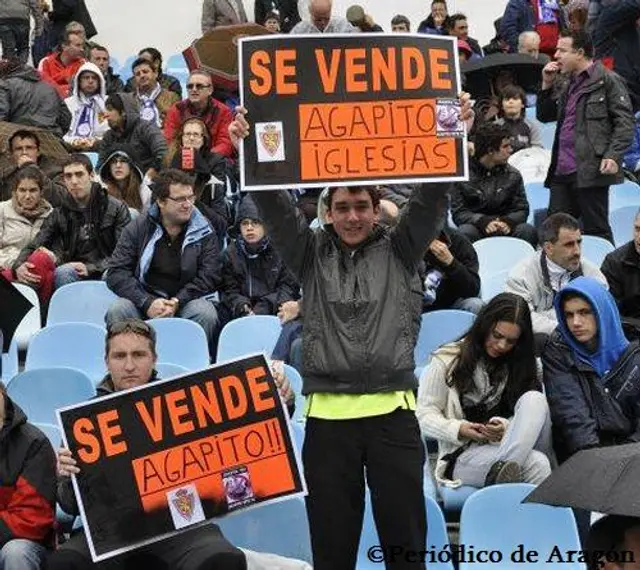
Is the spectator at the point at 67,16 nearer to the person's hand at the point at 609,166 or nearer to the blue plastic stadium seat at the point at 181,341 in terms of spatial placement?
the person's hand at the point at 609,166

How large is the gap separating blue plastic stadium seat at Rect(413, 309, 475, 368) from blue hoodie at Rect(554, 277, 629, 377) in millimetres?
1277

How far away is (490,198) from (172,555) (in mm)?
4431

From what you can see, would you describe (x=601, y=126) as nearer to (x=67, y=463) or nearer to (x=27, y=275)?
(x=27, y=275)

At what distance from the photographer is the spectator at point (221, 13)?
50.3ft

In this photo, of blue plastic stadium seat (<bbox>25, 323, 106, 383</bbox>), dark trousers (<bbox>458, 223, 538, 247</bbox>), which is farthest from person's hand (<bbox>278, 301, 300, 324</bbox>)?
dark trousers (<bbox>458, 223, 538, 247</bbox>)

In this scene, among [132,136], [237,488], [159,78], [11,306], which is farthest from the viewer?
[159,78]

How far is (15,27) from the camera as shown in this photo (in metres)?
14.6

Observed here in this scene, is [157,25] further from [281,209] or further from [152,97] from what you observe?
[281,209]

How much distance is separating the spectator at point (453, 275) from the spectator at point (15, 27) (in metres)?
7.09

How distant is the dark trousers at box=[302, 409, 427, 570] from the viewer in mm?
4973

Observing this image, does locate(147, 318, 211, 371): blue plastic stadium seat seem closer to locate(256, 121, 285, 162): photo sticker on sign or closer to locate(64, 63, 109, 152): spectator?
locate(256, 121, 285, 162): photo sticker on sign

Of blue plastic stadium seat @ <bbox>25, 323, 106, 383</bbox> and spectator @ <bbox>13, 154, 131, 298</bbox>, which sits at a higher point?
spectator @ <bbox>13, 154, 131, 298</bbox>

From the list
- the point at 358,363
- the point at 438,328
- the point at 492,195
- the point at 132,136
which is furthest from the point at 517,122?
the point at 358,363

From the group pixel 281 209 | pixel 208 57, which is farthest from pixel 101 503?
pixel 208 57
